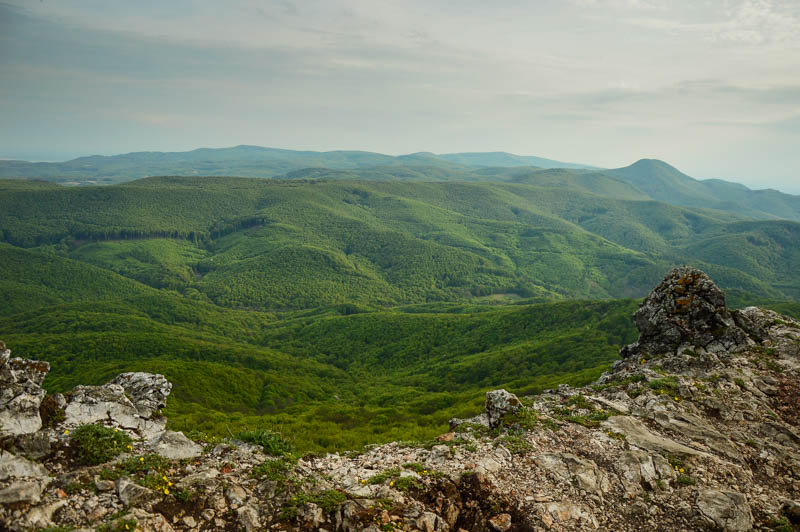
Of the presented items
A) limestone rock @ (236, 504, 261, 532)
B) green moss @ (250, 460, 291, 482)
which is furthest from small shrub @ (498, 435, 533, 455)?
limestone rock @ (236, 504, 261, 532)

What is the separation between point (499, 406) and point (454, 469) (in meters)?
6.41

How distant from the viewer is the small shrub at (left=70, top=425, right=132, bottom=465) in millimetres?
13898

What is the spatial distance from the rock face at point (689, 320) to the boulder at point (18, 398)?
40.1 metres

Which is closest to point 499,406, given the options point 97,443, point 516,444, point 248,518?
point 516,444

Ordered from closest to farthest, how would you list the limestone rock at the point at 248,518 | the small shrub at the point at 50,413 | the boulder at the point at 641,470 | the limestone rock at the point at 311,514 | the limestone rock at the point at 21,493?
the limestone rock at the point at 21,493
the limestone rock at the point at 248,518
the limestone rock at the point at 311,514
the small shrub at the point at 50,413
the boulder at the point at 641,470

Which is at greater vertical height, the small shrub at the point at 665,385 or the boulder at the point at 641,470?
the small shrub at the point at 665,385

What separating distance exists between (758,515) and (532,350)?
294ft

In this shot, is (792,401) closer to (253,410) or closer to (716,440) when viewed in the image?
(716,440)

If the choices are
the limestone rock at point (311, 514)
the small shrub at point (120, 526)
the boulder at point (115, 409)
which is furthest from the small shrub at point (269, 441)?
the small shrub at point (120, 526)

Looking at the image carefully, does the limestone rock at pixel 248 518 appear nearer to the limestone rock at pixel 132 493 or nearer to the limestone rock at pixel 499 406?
the limestone rock at pixel 132 493

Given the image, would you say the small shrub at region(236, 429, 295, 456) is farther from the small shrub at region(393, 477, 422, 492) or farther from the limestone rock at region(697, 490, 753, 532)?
the limestone rock at region(697, 490, 753, 532)

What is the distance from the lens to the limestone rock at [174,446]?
15.4m

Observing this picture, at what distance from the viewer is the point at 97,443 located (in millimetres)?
14391

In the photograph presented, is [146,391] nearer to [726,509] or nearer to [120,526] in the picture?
[120,526]
